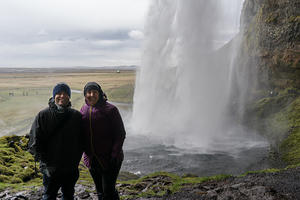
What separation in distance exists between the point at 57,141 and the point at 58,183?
3.50ft

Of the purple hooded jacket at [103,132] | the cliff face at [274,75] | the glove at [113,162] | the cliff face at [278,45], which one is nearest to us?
the purple hooded jacket at [103,132]

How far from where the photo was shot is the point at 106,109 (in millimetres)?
5555

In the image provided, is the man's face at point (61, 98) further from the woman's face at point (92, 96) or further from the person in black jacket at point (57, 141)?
the woman's face at point (92, 96)

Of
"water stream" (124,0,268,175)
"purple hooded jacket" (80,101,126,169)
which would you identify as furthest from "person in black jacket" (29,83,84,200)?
"water stream" (124,0,268,175)

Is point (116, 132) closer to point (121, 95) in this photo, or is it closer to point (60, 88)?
point (60, 88)

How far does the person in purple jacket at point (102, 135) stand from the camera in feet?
18.0

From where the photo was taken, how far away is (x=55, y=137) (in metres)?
5.16

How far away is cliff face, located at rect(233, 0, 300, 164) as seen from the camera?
26.3m

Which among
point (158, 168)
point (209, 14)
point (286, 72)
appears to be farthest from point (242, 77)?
point (158, 168)

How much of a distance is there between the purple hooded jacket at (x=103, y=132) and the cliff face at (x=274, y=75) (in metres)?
20.4

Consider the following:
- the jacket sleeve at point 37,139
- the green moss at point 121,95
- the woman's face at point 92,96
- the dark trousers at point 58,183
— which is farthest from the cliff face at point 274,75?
the green moss at point 121,95

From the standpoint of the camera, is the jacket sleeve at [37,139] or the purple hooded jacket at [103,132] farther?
the purple hooded jacket at [103,132]

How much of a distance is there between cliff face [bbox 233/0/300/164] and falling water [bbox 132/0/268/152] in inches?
153

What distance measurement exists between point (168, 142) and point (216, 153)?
505 cm
